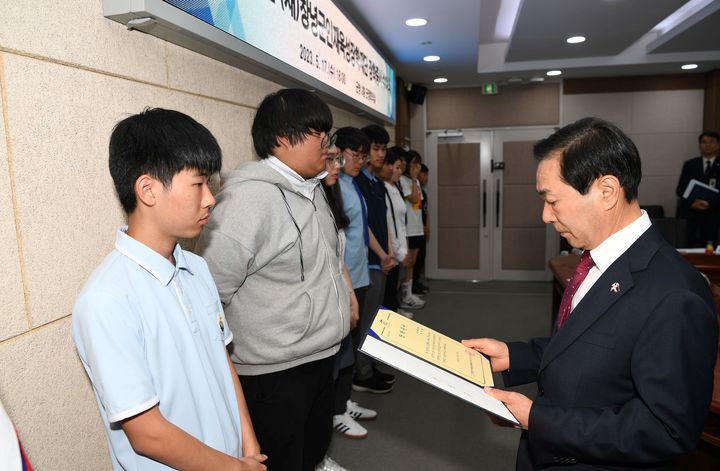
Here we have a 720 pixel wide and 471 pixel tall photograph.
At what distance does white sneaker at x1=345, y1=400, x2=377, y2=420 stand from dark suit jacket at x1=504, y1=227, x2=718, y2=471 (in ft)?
6.22

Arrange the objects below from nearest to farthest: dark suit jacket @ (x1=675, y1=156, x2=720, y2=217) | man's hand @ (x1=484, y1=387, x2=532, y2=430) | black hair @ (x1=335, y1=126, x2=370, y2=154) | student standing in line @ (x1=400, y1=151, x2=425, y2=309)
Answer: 1. man's hand @ (x1=484, y1=387, x2=532, y2=430)
2. black hair @ (x1=335, y1=126, x2=370, y2=154)
3. student standing in line @ (x1=400, y1=151, x2=425, y2=309)
4. dark suit jacket @ (x1=675, y1=156, x2=720, y2=217)

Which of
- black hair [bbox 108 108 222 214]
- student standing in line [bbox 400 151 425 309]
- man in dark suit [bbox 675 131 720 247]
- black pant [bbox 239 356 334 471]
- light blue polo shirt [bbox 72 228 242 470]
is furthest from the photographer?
man in dark suit [bbox 675 131 720 247]

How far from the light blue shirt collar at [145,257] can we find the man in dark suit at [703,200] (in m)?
6.10

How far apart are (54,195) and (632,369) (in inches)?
52.0

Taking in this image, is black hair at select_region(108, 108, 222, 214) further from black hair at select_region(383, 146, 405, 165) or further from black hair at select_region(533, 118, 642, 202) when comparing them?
black hair at select_region(383, 146, 405, 165)

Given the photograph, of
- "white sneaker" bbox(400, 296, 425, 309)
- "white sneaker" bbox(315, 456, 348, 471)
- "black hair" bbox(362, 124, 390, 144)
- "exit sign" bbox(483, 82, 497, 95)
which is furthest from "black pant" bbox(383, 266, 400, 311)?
"exit sign" bbox(483, 82, 497, 95)

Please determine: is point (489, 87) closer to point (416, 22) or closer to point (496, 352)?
point (416, 22)

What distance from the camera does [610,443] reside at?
0.98 metres

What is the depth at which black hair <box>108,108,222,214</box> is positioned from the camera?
1.00 metres

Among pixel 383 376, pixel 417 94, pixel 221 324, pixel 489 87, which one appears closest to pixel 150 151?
pixel 221 324

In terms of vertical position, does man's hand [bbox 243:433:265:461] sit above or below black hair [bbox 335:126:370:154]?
below

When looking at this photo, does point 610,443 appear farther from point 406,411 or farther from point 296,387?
point 406,411

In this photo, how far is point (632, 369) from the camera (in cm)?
98

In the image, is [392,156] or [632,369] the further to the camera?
[392,156]
